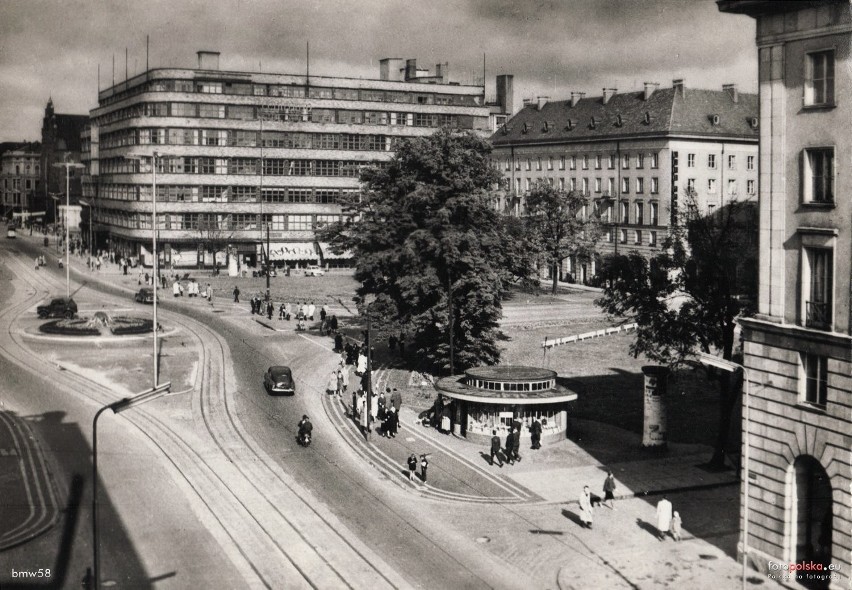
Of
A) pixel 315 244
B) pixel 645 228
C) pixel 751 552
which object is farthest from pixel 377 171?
pixel 315 244

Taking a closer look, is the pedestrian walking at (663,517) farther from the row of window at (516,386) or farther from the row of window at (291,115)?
the row of window at (291,115)

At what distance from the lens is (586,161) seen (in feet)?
369

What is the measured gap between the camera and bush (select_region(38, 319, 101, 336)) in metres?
66.2

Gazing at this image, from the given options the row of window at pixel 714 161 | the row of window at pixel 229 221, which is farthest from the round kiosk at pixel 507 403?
the row of window at pixel 229 221

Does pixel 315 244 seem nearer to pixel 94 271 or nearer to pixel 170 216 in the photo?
pixel 170 216

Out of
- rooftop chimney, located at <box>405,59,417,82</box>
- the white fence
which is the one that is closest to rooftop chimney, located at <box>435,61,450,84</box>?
rooftop chimney, located at <box>405,59,417,82</box>

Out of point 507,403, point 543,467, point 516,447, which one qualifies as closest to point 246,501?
point 516,447

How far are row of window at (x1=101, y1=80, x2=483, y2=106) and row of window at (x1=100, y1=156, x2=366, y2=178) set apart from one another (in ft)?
25.0

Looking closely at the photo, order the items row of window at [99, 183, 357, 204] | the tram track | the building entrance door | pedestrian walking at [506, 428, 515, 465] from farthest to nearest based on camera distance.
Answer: row of window at [99, 183, 357, 204], pedestrian walking at [506, 428, 515, 465], the building entrance door, the tram track

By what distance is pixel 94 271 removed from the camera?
110500 millimetres

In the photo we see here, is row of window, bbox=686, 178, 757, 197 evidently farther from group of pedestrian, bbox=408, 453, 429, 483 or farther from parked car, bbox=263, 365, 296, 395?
group of pedestrian, bbox=408, 453, 429, 483

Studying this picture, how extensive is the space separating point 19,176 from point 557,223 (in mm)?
136448

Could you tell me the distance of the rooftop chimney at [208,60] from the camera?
11662 cm

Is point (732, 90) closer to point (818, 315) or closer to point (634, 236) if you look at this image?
point (634, 236)
